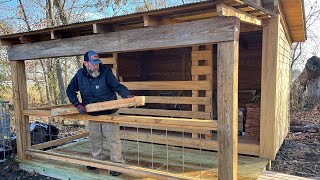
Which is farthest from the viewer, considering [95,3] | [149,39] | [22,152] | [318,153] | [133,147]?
[95,3]

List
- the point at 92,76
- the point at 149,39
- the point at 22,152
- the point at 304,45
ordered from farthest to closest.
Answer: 1. the point at 304,45
2. the point at 22,152
3. the point at 92,76
4. the point at 149,39

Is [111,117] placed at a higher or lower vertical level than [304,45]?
lower

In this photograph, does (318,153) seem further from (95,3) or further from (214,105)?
(95,3)

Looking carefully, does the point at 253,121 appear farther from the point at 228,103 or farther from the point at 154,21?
the point at 154,21

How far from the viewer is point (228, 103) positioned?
279 cm

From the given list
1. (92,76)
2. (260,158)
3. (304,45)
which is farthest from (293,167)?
(304,45)

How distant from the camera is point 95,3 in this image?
38.2ft

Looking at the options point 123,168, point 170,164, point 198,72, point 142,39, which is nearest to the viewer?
point 142,39

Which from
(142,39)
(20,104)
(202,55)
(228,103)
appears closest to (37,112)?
(20,104)

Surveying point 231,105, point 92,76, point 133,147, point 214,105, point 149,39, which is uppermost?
point 149,39

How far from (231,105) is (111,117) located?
1543 mm

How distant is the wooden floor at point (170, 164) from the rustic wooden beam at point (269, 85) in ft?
1.05

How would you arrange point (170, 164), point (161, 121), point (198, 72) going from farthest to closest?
point (198, 72)
point (170, 164)
point (161, 121)

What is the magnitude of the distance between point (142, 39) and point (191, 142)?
90.7 inches
